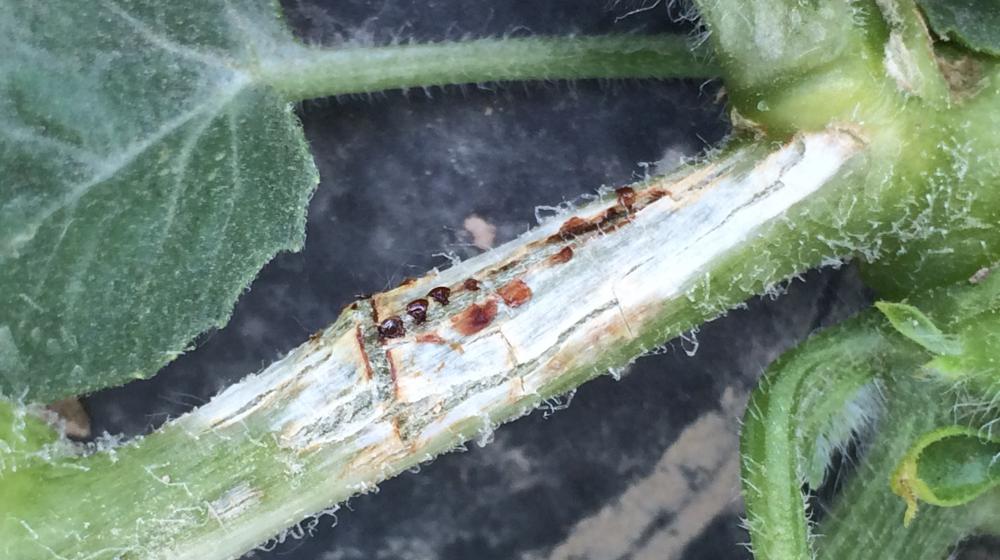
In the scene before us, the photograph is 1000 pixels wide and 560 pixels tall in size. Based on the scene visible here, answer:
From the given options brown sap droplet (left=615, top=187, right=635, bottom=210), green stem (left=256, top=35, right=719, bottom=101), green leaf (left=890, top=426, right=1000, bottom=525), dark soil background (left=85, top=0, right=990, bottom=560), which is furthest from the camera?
dark soil background (left=85, top=0, right=990, bottom=560)

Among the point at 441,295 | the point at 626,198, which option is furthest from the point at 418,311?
the point at 626,198

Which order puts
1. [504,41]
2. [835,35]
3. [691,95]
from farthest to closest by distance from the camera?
[691,95] < [504,41] < [835,35]

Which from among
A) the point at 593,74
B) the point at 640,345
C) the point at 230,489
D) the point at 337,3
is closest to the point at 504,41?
the point at 593,74

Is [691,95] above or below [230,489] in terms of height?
above

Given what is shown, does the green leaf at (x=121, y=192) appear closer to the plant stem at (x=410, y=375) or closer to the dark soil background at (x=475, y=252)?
the plant stem at (x=410, y=375)

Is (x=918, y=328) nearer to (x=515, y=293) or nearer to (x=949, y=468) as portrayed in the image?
(x=949, y=468)

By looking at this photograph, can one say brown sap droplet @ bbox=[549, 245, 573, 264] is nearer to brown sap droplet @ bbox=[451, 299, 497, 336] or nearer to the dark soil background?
brown sap droplet @ bbox=[451, 299, 497, 336]

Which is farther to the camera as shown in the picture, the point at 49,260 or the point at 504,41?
the point at 504,41

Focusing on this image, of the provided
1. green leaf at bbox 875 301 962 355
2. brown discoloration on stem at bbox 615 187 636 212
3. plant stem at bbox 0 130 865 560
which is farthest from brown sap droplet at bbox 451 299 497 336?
green leaf at bbox 875 301 962 355

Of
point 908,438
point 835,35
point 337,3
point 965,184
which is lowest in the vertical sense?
point 908,438

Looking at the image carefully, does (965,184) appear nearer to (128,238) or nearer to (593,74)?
(593,74)
